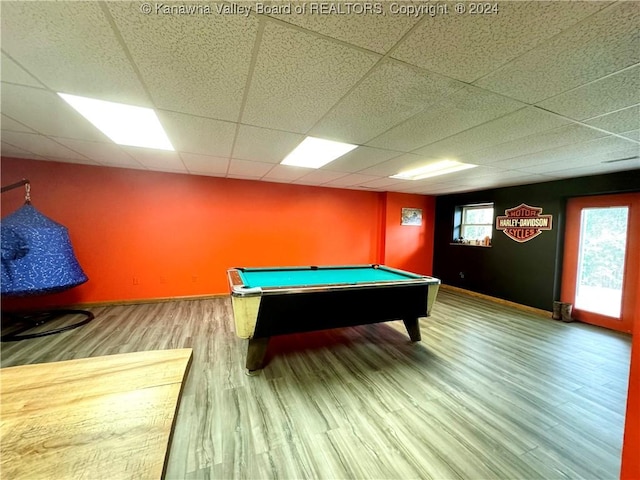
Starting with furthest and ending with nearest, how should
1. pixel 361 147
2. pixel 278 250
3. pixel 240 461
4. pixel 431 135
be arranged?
pixel 278 250 < pixel 361 147 < pixel 431 135 < pixel 240 461

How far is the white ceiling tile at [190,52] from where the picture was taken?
3.39ft

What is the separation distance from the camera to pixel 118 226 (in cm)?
396

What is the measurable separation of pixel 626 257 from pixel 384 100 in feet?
14.3

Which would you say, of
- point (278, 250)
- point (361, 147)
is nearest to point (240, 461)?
point (361, 147)

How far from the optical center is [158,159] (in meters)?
3.34

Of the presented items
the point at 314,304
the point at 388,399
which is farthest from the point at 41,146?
the point at 388,399

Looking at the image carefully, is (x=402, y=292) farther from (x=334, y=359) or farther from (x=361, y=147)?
(x=361, y=147)

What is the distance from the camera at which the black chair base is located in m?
2.86

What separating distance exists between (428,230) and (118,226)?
6.42 metres

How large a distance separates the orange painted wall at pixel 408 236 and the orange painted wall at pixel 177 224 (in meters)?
0.15

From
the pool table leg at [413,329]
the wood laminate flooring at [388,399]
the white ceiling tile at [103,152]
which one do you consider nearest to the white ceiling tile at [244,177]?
the white ceiling tile at [103,152]

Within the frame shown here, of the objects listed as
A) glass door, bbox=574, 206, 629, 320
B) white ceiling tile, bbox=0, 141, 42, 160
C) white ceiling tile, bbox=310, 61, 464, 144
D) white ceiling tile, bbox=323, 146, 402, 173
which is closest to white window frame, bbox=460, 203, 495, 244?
glass door, bbox=574, 206, 629, 320

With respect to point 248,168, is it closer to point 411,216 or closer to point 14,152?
point 14,152

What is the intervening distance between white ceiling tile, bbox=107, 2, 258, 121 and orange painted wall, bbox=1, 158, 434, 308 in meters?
2.92
